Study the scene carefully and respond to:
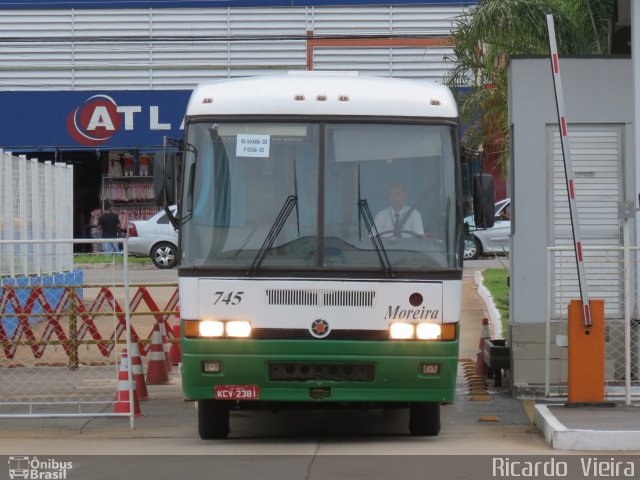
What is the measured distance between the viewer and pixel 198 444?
11.1m

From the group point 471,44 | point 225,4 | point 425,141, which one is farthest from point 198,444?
point 225,4

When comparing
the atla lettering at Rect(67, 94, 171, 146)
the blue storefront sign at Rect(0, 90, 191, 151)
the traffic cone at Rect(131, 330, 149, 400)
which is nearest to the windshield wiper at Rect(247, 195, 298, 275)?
the traffic cone at Rect(131, 330, 149, 400)

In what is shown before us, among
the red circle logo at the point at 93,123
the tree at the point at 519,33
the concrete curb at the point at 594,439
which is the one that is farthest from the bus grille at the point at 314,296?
the red circle logo at the point at 93,123

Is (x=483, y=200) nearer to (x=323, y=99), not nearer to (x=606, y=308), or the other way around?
(x=323, y=99)

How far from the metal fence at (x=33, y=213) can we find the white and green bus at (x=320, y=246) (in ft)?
31.4

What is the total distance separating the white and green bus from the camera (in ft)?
34.6

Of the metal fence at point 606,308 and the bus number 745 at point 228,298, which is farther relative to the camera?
the metal fence at point 606,308

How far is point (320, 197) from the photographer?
10711mm

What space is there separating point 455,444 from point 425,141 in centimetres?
250

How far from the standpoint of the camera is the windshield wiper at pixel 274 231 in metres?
10.5

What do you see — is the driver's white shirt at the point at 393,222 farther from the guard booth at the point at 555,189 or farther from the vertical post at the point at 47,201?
the vertical post at the point at 47,201

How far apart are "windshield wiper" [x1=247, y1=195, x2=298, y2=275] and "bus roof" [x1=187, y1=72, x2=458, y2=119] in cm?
78

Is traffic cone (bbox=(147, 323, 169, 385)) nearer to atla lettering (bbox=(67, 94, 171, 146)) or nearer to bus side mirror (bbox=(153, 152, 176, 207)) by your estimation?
bus side mirror (bbox=(153, 152, 176, 207))
